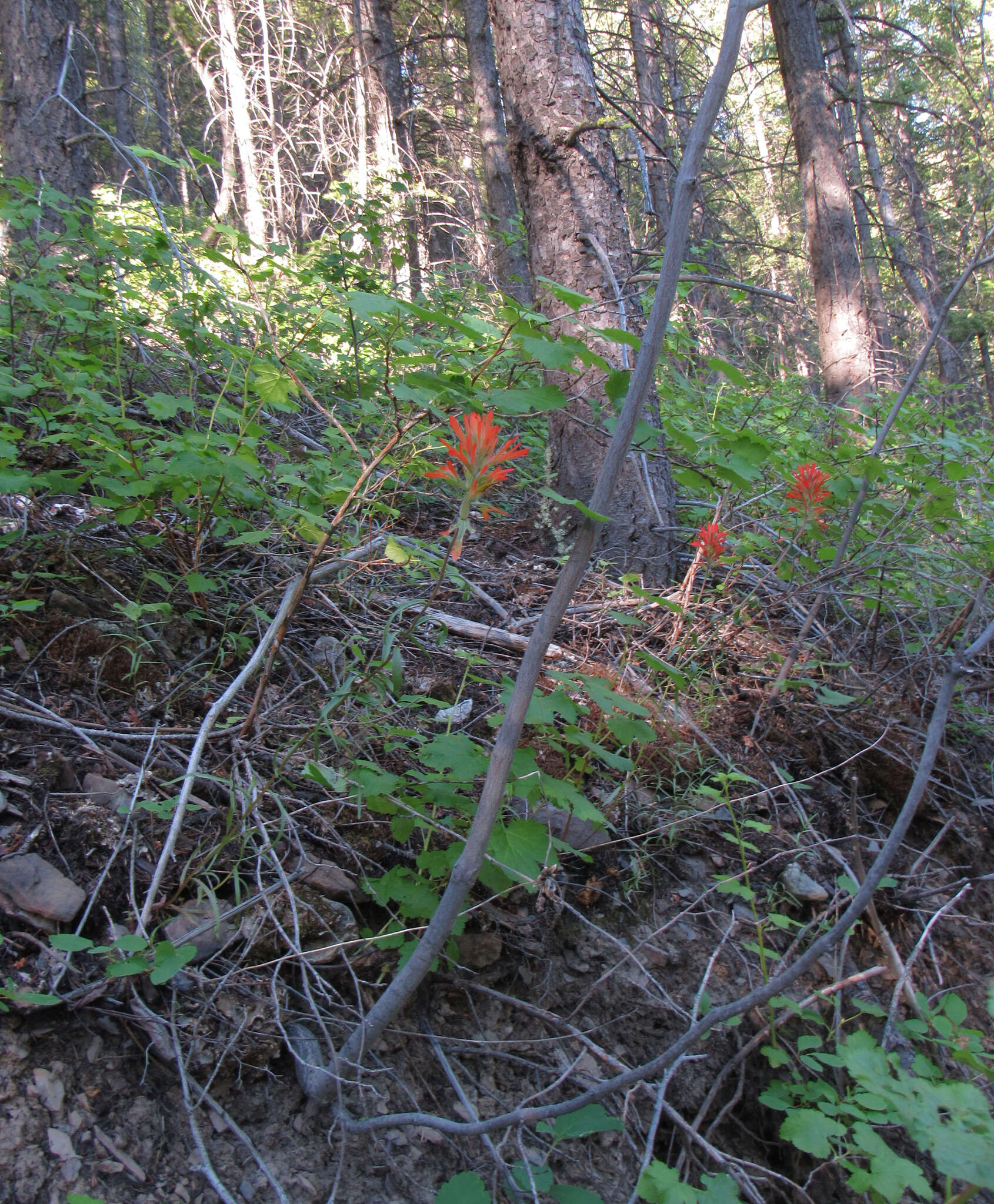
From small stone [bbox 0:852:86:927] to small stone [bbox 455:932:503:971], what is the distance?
0.79 metres

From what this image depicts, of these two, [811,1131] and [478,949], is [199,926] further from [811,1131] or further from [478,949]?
[811,1131]

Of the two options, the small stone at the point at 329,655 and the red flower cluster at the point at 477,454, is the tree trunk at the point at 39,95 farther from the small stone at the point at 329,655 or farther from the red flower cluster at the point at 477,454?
the red flower cluster at the point at 477,454

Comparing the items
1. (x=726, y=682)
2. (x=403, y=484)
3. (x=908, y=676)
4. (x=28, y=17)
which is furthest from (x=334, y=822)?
(x=28, y=17)

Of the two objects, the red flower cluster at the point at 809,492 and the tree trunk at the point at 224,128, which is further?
the tree trunk at the point at 224,128

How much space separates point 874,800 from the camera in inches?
94.3

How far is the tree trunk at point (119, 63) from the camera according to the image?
12.4m

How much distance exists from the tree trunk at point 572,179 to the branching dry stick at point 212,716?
4.89ft

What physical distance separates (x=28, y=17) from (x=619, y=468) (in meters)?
5.82

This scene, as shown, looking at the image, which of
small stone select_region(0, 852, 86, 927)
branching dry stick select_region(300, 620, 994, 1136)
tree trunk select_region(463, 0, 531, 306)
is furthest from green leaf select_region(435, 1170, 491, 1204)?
tree trunk select_region(463, 0, 531, 306)

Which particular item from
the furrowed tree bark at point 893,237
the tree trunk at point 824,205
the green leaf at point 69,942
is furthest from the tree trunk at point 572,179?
the tree trunk at point 824,205

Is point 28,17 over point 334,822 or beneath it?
over

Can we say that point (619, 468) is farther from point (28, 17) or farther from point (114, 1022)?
point (28, 17)

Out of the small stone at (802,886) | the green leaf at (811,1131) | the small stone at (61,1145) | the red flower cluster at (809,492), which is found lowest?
the small stone at (802,886)

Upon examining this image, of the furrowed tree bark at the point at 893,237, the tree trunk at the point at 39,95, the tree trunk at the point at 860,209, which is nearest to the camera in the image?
the furrowed tree bark at the point at 893,237
